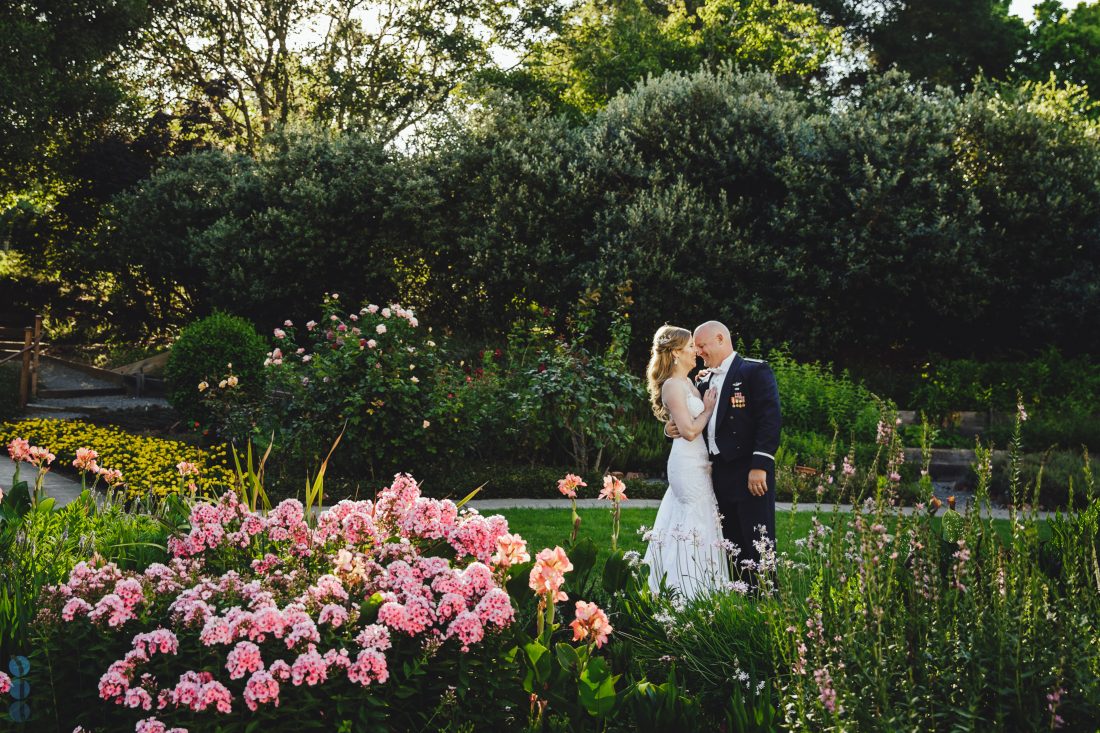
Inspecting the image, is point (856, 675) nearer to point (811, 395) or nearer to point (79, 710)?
point (79, 710)

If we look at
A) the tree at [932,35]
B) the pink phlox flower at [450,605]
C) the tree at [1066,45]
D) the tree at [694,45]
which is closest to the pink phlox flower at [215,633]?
the pink phlox flower at [450,605]

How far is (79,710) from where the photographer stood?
271 cm

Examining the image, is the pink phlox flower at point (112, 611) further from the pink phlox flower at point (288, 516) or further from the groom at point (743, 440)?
the groom at point (743, 440)

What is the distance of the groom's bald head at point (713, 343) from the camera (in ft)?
16.9

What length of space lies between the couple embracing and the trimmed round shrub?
7.52 metres

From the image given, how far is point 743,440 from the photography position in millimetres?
5047

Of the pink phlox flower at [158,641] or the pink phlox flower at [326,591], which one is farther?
the pink phlox flower at [326,591]

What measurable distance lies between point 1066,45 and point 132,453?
2692 cm

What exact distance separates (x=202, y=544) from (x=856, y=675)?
2.28 m

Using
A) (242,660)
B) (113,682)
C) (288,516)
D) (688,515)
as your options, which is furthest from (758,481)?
(113,682)

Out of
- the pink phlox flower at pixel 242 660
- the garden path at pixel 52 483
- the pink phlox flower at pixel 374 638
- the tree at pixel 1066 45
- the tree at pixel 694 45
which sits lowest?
the garden path at pixel 52 483

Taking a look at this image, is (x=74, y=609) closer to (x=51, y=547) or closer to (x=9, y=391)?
(x=51, y=547)

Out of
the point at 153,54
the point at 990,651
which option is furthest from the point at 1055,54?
the point at 990,651

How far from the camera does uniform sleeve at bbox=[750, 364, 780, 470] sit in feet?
16.2
